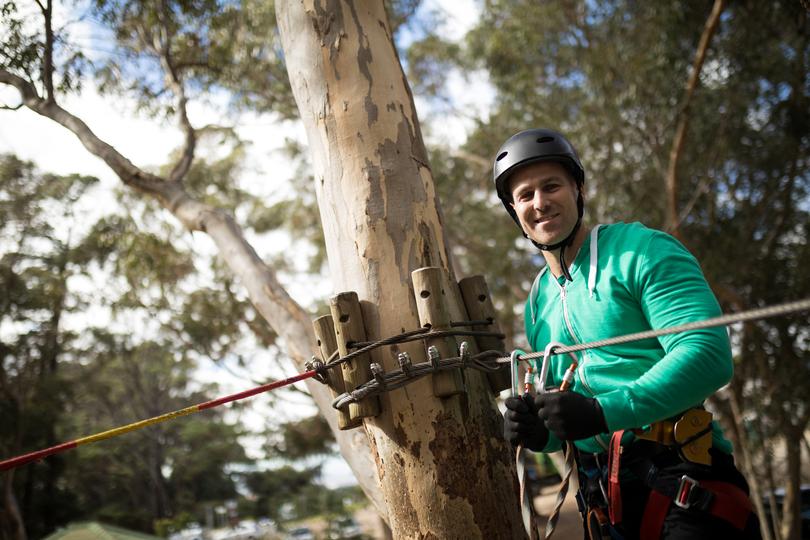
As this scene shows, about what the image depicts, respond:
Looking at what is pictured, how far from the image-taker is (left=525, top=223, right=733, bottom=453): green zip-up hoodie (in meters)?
1.38

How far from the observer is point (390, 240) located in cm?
191

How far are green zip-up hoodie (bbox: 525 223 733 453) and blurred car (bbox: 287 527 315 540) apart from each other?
82.5 feet

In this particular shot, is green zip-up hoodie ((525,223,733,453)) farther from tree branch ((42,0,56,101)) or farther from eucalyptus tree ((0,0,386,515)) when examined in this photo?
tree branch ((42,0,56,101))

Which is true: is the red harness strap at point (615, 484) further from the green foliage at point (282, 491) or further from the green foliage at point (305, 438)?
the green foliage at point (282, 491)

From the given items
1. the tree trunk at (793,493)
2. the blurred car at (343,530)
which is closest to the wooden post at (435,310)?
the tree trunk at (793,493)

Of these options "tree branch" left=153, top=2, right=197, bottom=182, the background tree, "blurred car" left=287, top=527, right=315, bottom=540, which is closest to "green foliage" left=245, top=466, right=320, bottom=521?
"blurred car" left=287, top=527, right=315, bottom=540

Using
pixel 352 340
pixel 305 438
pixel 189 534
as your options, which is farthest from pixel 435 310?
pixel 189 534

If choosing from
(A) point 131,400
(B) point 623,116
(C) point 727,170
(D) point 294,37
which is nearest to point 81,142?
(D) point 294,37

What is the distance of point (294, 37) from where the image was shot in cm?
223

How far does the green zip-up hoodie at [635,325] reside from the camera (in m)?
1.38

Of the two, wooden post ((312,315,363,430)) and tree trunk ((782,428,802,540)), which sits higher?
wooden post ((312,315,363,430))

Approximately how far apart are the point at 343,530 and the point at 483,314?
23198 mm

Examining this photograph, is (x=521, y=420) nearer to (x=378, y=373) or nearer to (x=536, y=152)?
(x=378, y=373)

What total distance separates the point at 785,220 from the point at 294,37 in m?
11.3
